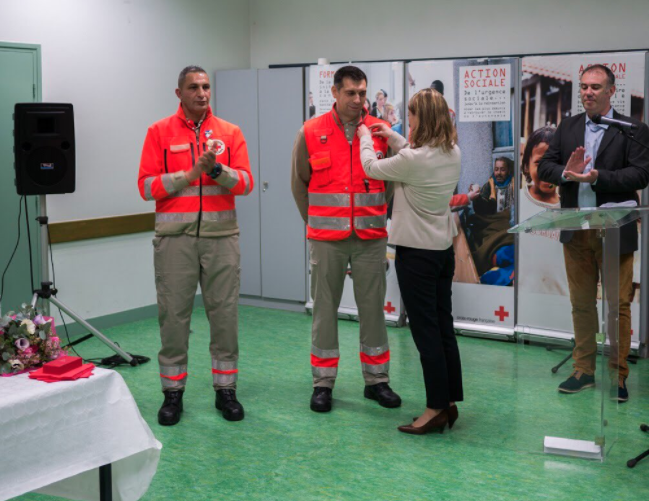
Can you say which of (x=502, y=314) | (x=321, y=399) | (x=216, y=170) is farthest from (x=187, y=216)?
(x=502, y=314)

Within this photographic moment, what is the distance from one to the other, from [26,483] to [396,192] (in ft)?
6.65

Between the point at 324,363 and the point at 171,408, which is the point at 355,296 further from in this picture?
the point at 171,408

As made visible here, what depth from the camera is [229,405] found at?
394 centimetres

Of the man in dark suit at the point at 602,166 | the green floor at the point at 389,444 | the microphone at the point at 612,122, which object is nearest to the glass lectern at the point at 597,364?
the green floor at the point at 389,444

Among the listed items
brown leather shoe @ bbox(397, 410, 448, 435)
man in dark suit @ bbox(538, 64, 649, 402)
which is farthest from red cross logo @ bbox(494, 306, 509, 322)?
brown leather shoe @ bbox(397, 410, 448, 435)

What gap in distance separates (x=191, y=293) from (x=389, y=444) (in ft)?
3.98

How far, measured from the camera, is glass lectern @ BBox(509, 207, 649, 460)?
335cm

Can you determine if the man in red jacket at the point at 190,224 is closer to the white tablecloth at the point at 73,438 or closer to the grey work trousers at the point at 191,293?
the grey work trousers at the point at 191,293

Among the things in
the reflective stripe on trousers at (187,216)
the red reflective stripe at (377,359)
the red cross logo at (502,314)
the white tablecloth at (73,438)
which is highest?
the reflective stripe on trousers at (187,216)

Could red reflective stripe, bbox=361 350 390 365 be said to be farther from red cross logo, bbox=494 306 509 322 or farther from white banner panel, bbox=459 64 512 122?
white banner panel, bbox=459 64 512 122

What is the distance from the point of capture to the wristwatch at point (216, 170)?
12.0 ft

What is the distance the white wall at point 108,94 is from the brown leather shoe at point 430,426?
2.95 m

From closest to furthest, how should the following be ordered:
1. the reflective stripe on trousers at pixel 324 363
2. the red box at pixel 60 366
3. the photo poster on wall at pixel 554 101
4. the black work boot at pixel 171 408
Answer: the red box at pixel 60 366
the black work boot at pixel 171 408
the reflective stripe on trousers at pixel 324 363
the photo poster on wall at pixel 554 101

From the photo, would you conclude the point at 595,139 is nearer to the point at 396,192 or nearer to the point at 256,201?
the point at 396,192
